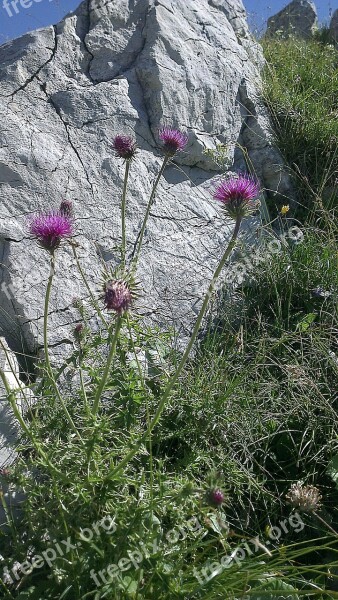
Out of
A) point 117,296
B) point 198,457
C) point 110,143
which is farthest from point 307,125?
point 117,296

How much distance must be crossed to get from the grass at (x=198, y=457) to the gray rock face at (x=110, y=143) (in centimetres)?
29

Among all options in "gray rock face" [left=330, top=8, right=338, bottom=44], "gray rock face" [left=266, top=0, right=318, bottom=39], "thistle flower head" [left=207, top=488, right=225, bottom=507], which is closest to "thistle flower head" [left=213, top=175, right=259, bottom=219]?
"thistle flower head" [left=207, top=488, right=225, bottom=507]

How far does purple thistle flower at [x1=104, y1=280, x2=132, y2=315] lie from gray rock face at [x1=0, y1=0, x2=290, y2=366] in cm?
113

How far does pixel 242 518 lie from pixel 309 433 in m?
0.48

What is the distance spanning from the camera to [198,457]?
2289 mm

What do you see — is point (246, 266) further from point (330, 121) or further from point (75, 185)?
point (330, 121)

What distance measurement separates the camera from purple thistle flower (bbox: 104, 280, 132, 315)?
1755 mm

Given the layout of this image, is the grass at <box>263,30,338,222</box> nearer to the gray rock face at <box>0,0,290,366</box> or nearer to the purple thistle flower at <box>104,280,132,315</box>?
the gray rock face at <box>0,0,290,366</box>

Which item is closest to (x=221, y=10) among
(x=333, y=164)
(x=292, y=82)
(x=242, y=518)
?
(x=292, y=82)

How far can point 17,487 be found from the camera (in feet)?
6.83

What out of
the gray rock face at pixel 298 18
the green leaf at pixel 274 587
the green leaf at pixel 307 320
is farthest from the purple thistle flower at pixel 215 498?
the gray rock face at pixel 298 18

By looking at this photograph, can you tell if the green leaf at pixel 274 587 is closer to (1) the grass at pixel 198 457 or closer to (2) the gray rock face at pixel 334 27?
(1) the grass at pixel 198 457

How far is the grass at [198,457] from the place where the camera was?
1.90 meters

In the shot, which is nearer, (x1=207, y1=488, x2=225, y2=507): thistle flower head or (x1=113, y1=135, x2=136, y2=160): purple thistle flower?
(x1=207, y1=488, x2=225, y2=507): thistle flower head
